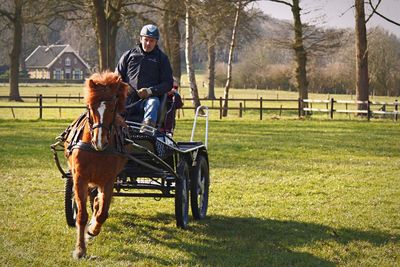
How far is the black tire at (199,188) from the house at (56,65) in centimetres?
8646

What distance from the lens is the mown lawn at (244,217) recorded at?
7.25m

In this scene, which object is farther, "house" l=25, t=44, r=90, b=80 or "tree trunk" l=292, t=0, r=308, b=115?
"house" l=25, t=44, r=90, b=80

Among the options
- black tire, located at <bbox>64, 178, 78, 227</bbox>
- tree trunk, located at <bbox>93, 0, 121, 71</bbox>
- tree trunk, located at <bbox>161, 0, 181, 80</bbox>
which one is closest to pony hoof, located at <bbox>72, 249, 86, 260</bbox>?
black tire, located at <bbox>64, 178, 78, 227</bbox>

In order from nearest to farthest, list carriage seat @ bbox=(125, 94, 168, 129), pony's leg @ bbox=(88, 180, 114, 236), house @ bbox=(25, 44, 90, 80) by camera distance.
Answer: pony's leg @ bbox=(88, 180, 114, 236) < carriage seat @ bbox=(125, 94, 168, 129) < house @ bbox=(25, 44, 90, 80)

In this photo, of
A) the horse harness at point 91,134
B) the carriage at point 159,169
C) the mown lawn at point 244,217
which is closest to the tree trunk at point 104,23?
the mown lawn at point 244,217

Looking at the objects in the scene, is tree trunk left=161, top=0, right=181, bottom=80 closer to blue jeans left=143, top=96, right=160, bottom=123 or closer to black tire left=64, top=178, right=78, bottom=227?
blue jeans left=143, top=96, right=160, bottom=123

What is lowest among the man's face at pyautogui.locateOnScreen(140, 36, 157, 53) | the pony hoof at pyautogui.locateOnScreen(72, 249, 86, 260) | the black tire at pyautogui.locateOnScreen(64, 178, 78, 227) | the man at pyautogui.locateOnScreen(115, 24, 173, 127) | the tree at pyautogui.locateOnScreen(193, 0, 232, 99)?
the pony hoof at pyautogui.locateOnScreen(72, 249, 86, 260)

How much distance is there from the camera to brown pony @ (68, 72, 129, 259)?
6.99 m

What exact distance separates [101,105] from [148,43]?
184 cm

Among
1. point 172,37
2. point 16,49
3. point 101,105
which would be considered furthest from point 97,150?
point 16,49

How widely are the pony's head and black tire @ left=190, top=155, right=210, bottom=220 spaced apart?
2.12 meters

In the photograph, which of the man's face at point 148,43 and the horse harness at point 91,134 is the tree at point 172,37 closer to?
the man's face at point 148,43

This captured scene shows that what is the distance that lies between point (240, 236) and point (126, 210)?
7.43 feet

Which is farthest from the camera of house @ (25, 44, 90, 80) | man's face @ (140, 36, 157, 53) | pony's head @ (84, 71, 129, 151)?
house @ (25, 44, 90, 80)
